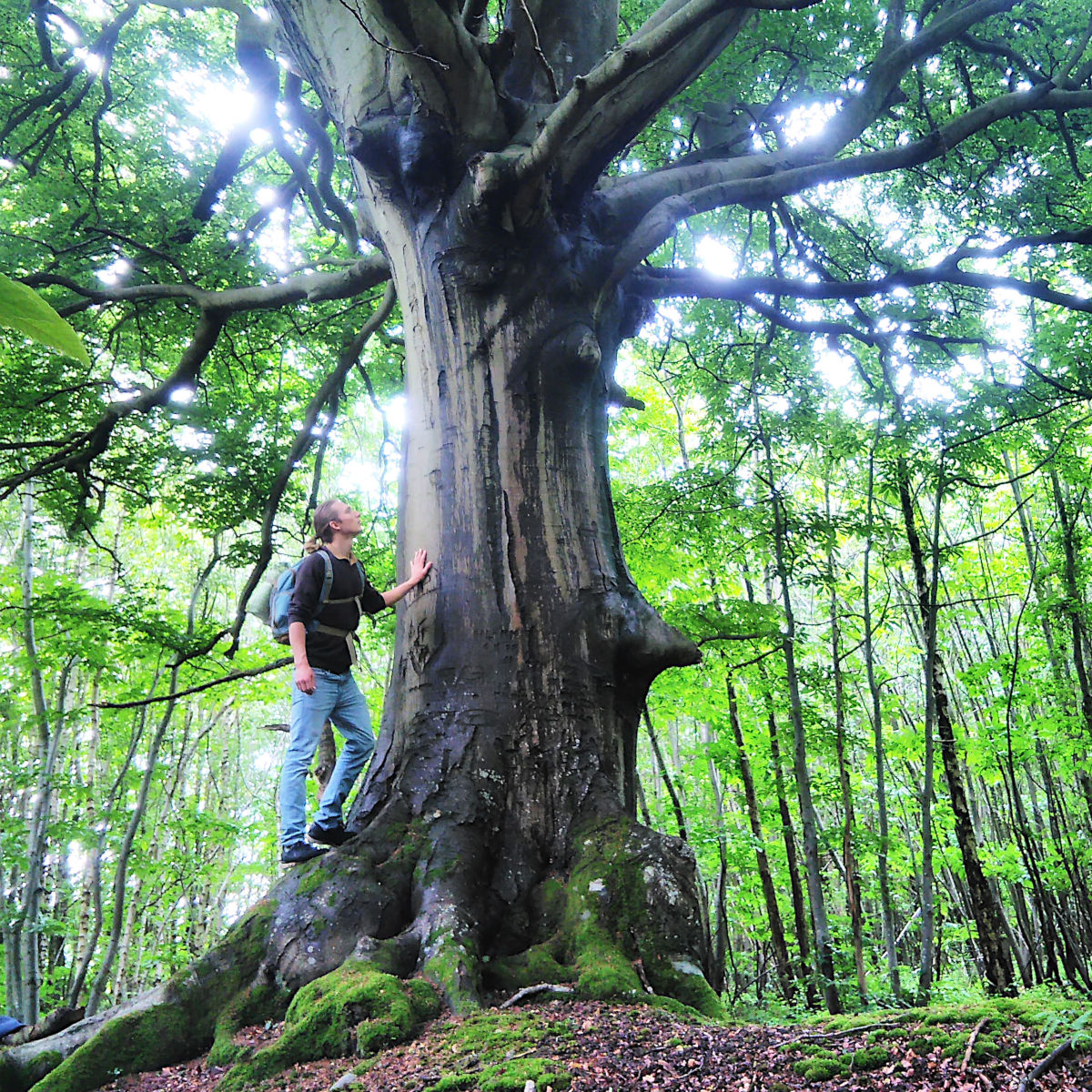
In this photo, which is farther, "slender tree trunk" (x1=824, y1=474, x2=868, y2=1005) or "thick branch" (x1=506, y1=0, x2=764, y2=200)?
"slender tree trunk" (x1=824, y1=474, x2=868, y2=1005)

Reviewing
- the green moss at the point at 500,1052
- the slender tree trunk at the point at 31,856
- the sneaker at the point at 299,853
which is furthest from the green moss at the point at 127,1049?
the slender tree trunk at the point at 31,856

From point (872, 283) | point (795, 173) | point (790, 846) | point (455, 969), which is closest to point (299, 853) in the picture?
point (455, 969)

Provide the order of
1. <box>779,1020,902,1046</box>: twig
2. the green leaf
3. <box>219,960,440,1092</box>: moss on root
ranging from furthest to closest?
<box>219,960,440,1092</box>: moss on root → <box>779,1020,902,1046</box>: twig → the green leaf

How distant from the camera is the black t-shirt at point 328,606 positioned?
3604 mm

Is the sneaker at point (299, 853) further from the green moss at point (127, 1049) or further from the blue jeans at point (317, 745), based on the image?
the green moss at point (127, 1049)

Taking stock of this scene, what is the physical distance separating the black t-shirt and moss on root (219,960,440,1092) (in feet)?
5.09

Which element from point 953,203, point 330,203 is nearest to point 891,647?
point 953,203

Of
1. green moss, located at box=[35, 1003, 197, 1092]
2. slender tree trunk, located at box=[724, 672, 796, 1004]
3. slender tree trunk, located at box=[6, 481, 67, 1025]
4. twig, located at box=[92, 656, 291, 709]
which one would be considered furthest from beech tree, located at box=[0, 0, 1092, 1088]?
slender tree trunk, located at box=[724, 672, 796, 1004]

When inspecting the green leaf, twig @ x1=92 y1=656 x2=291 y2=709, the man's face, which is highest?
Answer: the man's face

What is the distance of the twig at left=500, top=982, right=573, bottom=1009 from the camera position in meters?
2.55

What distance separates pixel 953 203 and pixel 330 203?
504 cm

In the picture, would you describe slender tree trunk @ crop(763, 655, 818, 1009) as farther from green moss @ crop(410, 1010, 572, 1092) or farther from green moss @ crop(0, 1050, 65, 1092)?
green moss @ crop(0, 1050, 65, 1092)

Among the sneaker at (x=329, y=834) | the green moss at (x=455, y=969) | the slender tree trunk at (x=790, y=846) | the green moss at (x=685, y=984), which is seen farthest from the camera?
the slender tree trunk at (x=790, y=846)

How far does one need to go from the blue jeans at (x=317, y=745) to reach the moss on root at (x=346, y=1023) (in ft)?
3.08
